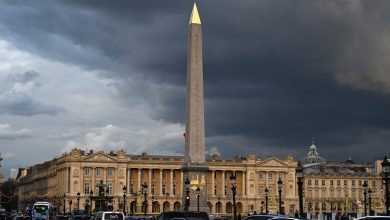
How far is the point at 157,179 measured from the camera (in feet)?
507

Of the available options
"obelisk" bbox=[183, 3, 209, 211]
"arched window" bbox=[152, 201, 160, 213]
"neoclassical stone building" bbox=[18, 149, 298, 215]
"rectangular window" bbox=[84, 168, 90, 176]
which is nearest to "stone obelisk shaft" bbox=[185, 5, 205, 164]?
"obelisk" bbox=[183, 3, 209, 211]

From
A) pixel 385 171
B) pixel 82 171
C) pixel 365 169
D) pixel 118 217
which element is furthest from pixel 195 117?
pixel 365 169

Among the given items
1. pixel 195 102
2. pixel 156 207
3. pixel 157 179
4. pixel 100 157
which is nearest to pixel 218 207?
pixel 156 207

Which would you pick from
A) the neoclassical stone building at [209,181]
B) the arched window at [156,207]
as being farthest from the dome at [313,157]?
the arched window at [156,207]

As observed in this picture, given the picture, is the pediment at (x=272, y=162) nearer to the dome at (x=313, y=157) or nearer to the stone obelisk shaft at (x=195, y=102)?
the dome at (x=313, y=157)

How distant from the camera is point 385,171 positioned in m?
36.1

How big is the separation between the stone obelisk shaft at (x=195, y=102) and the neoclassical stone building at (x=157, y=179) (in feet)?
260

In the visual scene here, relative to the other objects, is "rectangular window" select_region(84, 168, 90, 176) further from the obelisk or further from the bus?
the obelisk

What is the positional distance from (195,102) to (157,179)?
9495cm

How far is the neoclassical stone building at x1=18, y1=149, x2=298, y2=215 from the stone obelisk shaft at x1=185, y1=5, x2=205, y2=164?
79204 millimetres

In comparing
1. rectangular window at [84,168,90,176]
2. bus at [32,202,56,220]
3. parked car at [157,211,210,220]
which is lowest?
bus at [32,202,56,220]

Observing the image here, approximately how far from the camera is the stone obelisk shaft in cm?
6081

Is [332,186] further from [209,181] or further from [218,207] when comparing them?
[209,181]

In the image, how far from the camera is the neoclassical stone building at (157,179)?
14575cm
